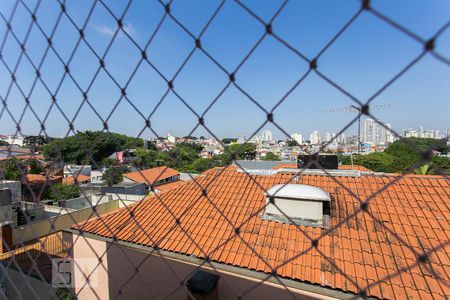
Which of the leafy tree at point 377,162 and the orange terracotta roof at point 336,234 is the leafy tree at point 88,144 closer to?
the orange terracotta roof at point 336,234

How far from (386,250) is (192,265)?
1554 mm

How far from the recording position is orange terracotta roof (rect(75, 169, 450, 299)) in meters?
1.74

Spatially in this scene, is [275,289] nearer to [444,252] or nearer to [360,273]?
[360,273]

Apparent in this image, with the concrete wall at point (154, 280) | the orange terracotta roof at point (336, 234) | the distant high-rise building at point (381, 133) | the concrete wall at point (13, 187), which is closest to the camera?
the distant high-rise building at point (381, 133)

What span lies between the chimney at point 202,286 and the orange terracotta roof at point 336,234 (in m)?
0.19

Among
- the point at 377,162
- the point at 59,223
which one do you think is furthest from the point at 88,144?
the point at 377,162

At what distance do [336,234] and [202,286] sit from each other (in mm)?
1244

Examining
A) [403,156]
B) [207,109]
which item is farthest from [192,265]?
[403,156]

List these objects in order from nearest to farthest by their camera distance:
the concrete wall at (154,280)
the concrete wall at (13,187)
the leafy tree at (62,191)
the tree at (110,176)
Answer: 1. the leafy tree at (62,191)
2. the tree at (110,176)
3. the concrete wall at (154,280)
4. the concrete wall at (13,187)

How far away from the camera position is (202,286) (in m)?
1.58

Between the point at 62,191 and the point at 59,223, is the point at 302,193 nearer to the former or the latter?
the point at 59,223

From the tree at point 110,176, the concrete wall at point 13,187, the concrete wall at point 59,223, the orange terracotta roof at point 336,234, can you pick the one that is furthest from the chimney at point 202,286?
the concrete wall at point 59,223

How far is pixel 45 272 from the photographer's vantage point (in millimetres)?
3686

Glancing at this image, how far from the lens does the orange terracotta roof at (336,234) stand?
1744mm
